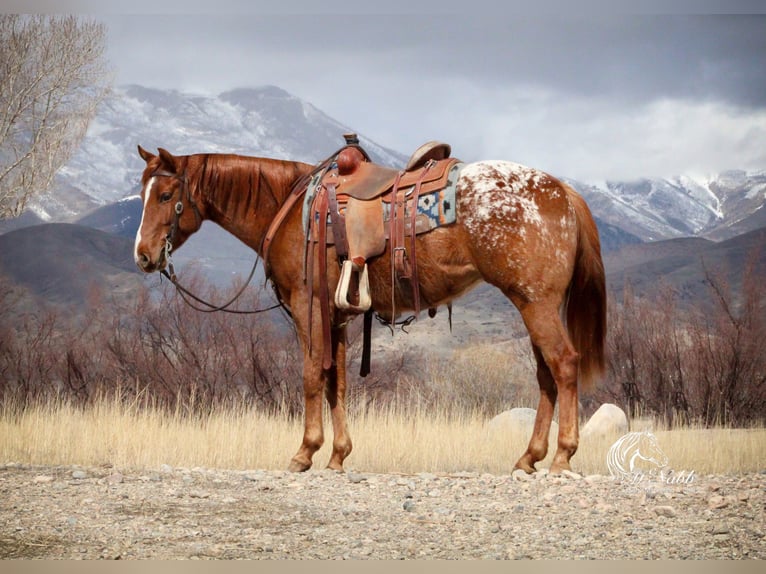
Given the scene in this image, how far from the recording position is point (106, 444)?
6.78 metres

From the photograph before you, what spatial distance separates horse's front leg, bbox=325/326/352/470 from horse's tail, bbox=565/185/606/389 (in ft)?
4.76

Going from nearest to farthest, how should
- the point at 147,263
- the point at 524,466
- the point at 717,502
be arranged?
the point at 717,502 → the point at 524,466 → the point at 147,263

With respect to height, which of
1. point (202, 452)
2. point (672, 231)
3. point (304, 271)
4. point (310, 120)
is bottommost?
point (202, 452)

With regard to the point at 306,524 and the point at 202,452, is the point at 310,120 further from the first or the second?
the point at 306,524

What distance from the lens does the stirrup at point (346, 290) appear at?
5672 millimetres

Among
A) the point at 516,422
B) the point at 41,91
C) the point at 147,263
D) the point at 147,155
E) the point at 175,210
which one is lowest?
the point at 516,422

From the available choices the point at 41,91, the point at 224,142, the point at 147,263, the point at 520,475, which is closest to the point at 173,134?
the point at 224,142

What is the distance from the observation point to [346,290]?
5.67 meters

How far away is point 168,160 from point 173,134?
904 cm

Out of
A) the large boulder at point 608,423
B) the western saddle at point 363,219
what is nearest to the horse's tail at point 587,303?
the western saddle at point 363,219

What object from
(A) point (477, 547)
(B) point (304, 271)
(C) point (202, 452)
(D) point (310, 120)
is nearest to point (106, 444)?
(C) point (202, 452)

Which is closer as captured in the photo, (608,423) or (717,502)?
(717,502)

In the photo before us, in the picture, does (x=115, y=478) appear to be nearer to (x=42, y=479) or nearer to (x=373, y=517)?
(x=42, y=479)

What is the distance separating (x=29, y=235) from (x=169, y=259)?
12000 mm
